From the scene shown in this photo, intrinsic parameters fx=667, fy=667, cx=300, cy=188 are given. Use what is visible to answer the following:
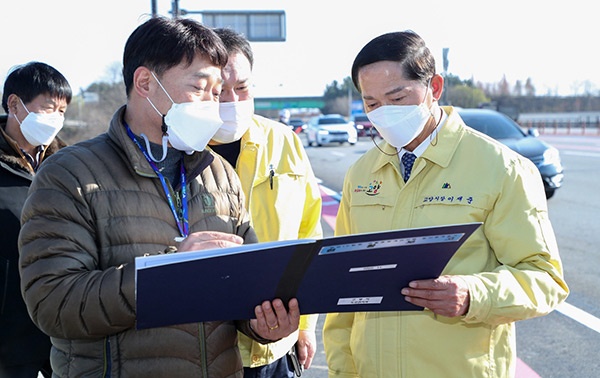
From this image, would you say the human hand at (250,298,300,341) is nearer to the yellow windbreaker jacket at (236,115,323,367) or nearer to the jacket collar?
the yellow windbreaker jacket at (236,115,323,367)

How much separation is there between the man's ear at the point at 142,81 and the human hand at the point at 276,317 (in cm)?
82

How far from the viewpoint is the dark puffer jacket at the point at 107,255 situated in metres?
1.92

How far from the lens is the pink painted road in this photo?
483 centimetres

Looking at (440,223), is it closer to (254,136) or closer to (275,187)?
(275,187)

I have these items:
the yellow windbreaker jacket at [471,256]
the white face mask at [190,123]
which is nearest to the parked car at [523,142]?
the yellow windbreaker jacket at [471,256]

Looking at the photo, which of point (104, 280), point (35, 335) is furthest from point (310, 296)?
point (35, 335)

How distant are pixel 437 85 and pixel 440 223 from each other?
25.9 inches

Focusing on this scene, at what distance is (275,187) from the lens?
10.5ft

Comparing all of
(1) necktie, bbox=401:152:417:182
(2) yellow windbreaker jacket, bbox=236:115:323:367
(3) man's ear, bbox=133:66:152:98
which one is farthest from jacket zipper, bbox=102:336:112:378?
(1) necktie, bbox=401:152:417:182

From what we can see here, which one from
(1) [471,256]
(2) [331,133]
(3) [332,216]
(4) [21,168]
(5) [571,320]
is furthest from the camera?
(2) [331,133]

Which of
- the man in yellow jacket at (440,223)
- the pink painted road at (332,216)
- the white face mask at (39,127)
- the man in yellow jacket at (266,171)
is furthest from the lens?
the pink painted road at (332,216)

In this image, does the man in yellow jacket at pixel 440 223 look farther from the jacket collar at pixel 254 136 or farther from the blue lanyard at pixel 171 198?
the blue lanyard at pixel 171 198

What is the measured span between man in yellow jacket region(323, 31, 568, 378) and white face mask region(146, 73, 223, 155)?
0.71 meters

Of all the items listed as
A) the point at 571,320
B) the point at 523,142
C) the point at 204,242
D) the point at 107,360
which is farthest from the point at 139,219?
the point at 523,142
